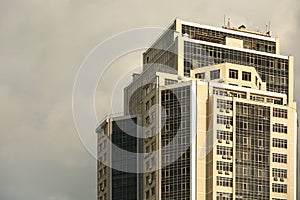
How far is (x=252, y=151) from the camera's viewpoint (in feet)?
522

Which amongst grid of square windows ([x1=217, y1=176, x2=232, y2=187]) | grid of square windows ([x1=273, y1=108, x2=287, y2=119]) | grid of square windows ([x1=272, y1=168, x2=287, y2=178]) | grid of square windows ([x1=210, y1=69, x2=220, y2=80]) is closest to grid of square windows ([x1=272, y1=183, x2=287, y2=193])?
grid of square windows ([x1=272, y1=168, x2=287, y2=178])

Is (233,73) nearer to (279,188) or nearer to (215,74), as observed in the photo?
(215,74)

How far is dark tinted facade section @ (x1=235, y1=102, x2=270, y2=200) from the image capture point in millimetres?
156625

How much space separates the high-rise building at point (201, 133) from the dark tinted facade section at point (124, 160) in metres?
0.17

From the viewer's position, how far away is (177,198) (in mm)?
155625

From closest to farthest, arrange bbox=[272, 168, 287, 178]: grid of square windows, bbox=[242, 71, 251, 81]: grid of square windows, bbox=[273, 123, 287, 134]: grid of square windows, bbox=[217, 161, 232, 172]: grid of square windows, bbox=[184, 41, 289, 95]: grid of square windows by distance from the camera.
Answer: bbox=[217, 161, 232, 172]: grid of square windows, bbox=[272, 168, 287, 178]: grid of square windows, bbox=[273, 123, 287, 134]: grid of square windows, bbox=[242, 71, 251, 81]: grid of square windows, bbox=[184, 41, 289, 95]: grid of square windows

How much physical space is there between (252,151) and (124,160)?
23304mm

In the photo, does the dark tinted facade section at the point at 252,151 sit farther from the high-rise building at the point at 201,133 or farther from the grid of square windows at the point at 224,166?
the grid of square windows at the point at 224,166

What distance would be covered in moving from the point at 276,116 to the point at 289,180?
1062cm

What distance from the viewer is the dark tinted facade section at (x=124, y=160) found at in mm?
167625

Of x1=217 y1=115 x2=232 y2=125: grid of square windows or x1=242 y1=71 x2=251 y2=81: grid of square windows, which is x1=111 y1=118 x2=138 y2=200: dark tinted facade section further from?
x1=242 y1=71 x2=251 y2=81: grid of square windows

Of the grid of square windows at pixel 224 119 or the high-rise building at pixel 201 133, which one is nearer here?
the high-rise building at pixel 201 133

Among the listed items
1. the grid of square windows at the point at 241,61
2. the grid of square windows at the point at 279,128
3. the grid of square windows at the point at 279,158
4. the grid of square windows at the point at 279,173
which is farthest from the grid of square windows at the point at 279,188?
the grid of square windows at the point at 241,61

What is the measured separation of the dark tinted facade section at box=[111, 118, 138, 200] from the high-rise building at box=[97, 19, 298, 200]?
0.56ft
